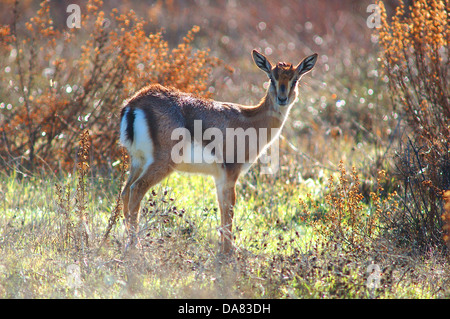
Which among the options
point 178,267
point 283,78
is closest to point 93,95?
point 283,78

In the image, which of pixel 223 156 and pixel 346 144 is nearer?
pixel 223 156

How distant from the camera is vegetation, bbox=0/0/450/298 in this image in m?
5.00

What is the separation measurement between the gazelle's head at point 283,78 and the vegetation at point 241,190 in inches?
40.4

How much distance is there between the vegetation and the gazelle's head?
103 cm

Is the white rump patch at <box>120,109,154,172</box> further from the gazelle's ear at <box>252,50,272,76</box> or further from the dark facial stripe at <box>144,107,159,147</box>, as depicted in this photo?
the gazelle's ear at <box>252,50,272,76</box>

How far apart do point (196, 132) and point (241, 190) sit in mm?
1932

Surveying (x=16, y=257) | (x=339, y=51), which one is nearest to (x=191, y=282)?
(x=16, y=257)

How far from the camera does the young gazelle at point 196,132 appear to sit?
6199 millimetres

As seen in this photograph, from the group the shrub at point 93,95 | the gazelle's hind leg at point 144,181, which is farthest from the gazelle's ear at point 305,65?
the gazelle's hind leg at point 144,181

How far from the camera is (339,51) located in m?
14.8

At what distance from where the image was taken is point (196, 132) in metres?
6.48

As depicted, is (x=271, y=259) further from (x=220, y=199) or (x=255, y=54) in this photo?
(x=255, y=54)

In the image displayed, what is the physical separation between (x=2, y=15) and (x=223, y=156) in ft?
34.3

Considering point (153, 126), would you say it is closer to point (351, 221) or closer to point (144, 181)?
point (144, 181)
